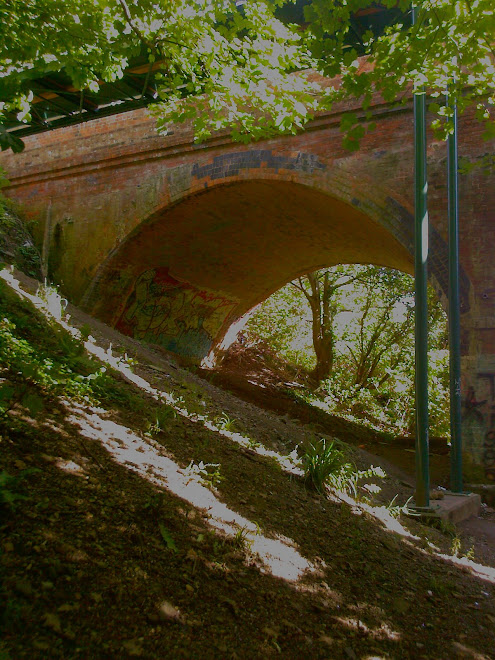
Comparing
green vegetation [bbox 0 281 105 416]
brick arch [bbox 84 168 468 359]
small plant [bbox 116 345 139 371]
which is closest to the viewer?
green vegetation [bbox 0 281 105 416]

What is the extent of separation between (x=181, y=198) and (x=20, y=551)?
895cm

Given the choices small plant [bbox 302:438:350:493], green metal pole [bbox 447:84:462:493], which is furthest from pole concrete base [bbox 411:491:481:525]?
small plant [bbox 302:438:350:493]

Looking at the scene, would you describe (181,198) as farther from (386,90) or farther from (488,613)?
(488,613)

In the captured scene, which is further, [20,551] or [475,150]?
[475,150]

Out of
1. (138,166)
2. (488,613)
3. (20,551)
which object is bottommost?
(488,613)

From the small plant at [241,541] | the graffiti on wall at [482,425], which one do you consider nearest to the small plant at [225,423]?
the small plant at [241,541]

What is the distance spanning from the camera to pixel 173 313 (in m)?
13.7

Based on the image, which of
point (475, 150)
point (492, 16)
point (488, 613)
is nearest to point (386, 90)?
point (492, 16)

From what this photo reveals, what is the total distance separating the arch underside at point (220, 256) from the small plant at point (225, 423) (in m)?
4.82

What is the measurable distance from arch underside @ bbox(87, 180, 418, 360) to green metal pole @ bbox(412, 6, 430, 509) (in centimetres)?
324

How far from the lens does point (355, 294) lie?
15617 millimetres

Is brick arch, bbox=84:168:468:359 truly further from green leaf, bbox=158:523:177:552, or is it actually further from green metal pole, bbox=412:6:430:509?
green leaf, bbox=158:523:177:552

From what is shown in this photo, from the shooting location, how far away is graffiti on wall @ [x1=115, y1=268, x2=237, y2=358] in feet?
41.7

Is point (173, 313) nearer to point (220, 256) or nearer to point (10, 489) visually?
point (220, 256)
